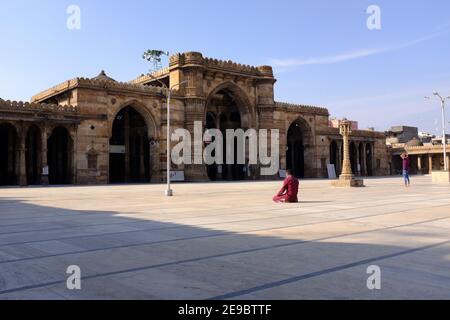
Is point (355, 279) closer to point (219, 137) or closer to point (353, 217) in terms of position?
point (353, 217)

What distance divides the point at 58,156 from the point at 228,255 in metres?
35.3

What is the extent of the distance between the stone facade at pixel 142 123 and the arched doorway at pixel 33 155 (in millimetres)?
81

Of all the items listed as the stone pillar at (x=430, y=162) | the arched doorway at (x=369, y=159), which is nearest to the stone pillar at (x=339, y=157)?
the arched doorway at (x=369, y=159)

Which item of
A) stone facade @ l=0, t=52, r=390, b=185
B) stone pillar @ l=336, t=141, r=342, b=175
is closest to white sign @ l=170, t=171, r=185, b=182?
stone facade @ l=0, t=52, r=390, b=185

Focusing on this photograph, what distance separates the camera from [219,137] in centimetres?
4578

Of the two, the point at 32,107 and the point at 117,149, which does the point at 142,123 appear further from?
the point at 32,107

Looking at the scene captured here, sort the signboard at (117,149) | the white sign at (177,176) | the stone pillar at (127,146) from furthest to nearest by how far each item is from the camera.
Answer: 1. the stone pillar at (127,146)
2. the signboard at (117,149)
3. the white sign at (177,176)

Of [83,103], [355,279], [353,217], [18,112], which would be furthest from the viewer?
[83,103]

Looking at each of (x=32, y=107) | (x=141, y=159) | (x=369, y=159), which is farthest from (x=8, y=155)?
(x=369, y=159)

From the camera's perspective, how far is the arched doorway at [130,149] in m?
43.3

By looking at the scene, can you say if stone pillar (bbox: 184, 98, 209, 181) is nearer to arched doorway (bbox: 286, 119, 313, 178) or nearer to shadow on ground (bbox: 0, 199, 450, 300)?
arched doorway (bbox: 286, 119, 313, 178)

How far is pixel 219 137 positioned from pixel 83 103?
15.2m

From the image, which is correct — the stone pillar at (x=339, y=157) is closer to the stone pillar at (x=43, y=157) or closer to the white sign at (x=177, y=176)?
the white sign at (x=177, y=176)
